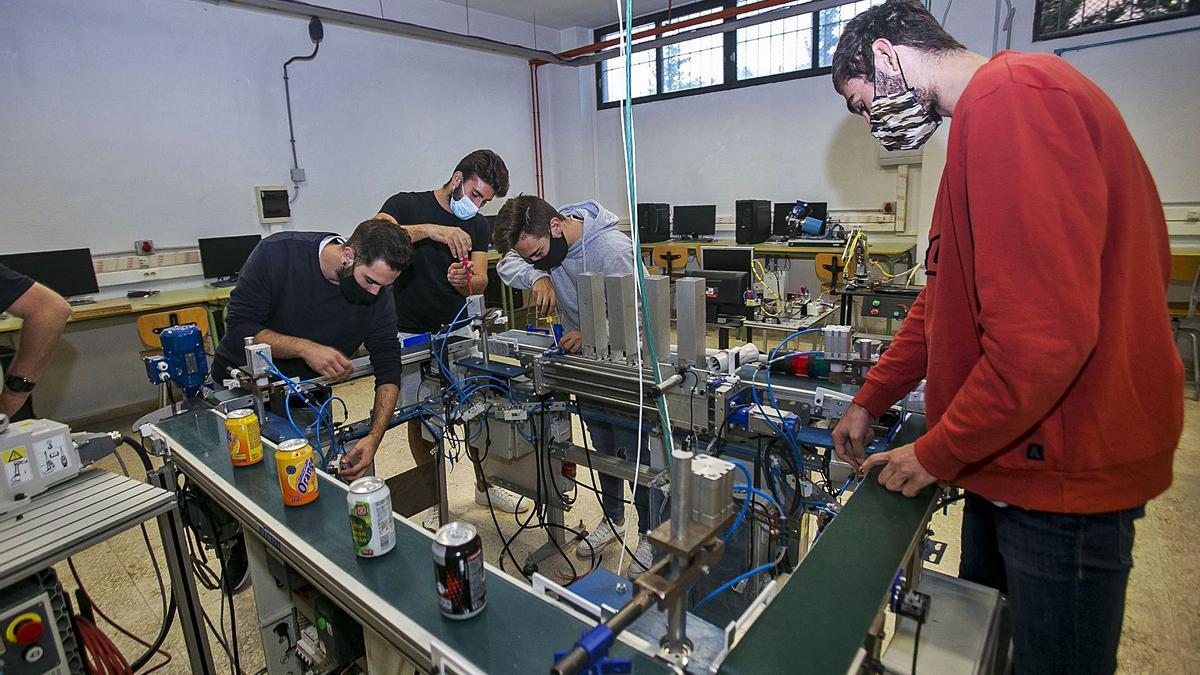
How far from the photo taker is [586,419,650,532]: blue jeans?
1878 millimetres

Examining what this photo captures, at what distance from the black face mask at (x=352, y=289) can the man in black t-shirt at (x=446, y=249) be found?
0.61 metres

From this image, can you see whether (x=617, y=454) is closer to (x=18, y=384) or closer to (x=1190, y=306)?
(x=18, y=384)

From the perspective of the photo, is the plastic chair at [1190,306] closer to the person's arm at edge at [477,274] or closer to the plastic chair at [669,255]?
the plastic chair at [669,255]

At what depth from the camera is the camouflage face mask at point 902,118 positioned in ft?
3.24

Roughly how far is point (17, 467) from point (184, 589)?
15.6 inches

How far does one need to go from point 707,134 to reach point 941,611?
6163 millimetres

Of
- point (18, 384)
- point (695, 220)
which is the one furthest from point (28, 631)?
point (695, 220)

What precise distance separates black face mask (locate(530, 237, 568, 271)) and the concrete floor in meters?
1.14

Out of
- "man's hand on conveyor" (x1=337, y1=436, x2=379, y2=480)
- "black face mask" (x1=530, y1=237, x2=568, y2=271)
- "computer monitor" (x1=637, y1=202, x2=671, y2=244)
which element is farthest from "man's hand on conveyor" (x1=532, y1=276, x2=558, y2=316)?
"computer monitor" (x1=637, y1=202, x2=671, y2=244)

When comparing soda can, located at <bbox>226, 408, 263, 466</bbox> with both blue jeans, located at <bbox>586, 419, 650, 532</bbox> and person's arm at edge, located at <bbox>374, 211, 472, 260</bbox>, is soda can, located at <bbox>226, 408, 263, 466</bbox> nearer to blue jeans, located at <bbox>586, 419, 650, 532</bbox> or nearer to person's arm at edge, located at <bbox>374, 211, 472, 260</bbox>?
blue jeans, located at <bbox>586, 419, 650, 532</bbox>

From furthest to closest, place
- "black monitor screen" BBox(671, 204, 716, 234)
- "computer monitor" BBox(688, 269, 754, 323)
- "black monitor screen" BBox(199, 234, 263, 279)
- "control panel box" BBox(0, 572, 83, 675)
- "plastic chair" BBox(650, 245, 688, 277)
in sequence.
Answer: "black monitor screen" BBox(671, 204, 716, 234) → "plastic chair" BBox(650, 245, 688, 277) → "black monitor screen" BBox(199, 234, 263, 279) → "computer monitor" BBox(688, 269, 754, 323) → "control panel box" BBox(0, 572, 83, 675)

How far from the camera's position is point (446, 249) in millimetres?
2770

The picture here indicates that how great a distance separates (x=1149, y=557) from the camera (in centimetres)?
218

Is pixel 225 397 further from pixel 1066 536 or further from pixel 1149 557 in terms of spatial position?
pixel 1149 557
